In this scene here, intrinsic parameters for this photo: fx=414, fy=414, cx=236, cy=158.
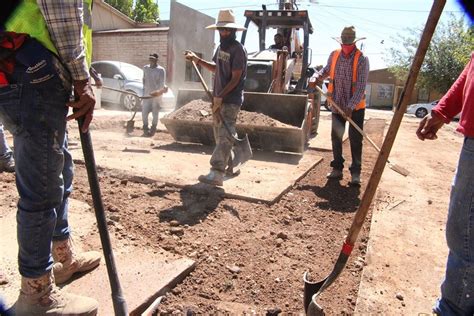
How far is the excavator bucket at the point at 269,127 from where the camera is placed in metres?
6.58

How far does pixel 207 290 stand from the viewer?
8.70ft

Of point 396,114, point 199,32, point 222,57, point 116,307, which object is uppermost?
point 199,32

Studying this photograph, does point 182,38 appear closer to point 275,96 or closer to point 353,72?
point 275,96

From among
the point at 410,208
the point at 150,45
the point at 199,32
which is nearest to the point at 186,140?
the point at 410,208

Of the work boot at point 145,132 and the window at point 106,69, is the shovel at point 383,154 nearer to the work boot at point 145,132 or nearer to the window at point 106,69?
the work boot at point 145,132

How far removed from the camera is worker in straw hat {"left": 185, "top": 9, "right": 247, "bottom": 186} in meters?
4.53

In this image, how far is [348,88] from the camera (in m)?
5.32

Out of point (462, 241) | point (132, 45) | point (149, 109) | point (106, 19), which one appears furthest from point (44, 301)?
point (106, 19)

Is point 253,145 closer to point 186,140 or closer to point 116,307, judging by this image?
point 186,140

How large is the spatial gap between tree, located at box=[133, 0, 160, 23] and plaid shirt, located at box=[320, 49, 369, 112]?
29.9 meters

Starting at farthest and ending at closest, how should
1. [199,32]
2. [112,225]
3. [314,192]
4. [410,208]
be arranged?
[199,32] → [314,192] → [410,208] → [112,225]

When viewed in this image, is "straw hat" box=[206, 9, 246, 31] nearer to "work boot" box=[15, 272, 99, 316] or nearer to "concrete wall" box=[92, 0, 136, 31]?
"work boot" box=[15, 272, 99, 316]

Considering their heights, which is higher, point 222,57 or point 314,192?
point 222,57

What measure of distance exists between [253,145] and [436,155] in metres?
4.03
